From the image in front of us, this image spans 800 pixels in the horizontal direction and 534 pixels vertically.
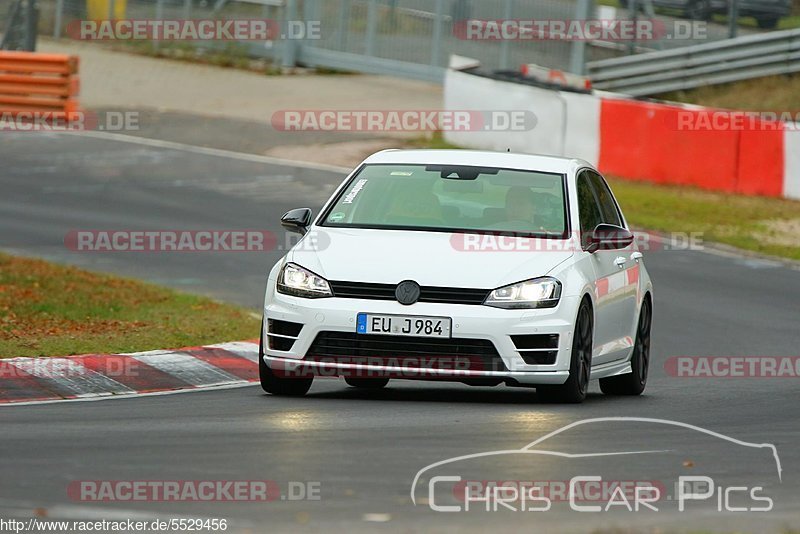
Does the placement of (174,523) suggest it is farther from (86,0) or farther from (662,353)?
(86,0)

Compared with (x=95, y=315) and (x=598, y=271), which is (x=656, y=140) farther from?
(x=598, y=271)

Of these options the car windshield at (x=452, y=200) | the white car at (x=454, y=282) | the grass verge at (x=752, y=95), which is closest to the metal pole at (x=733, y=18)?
the grass verge at (x=752, y=95)

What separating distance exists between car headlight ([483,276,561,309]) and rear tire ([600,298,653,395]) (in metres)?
1.83

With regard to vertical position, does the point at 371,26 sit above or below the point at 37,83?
above

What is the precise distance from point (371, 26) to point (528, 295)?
26.7 metres

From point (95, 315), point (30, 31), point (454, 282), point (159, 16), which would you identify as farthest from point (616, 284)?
point (159, 16)

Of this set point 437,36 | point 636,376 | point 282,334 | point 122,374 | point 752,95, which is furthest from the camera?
point 437,36

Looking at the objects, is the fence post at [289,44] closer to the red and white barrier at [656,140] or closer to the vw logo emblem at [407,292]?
the red and white barrier at [656,140]

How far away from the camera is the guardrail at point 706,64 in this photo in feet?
103

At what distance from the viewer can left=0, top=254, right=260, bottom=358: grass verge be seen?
12203mm

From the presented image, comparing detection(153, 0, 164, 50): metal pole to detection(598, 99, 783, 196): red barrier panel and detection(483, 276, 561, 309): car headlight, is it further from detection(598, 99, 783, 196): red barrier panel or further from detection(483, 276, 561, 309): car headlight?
detection(483, 276, 561, 309): car headlight

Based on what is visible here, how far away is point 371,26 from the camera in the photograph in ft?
118

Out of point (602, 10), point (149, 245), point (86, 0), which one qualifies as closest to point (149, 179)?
point (149, 245)

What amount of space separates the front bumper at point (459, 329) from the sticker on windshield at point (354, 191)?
112 cm
